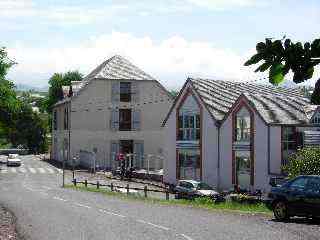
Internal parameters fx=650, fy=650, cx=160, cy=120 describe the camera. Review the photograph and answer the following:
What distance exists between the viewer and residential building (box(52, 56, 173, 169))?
69.4 m

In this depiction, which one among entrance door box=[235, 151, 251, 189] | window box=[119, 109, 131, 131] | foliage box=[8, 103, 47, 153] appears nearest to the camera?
entrance door box=[235, 151, 251, 189]

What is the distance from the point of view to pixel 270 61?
3143 millimetres

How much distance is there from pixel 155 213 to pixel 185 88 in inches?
1033

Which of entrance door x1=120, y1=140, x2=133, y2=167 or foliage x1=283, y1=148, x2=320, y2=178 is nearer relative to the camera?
foliage x1=283, y1=148, x2=320, y2=178

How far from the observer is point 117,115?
7031 cm

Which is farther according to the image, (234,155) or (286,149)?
(234,155)

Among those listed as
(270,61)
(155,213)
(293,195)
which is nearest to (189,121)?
(155,213)

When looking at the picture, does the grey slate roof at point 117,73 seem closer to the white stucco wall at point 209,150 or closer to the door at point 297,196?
the white stucco wall at point 209,150

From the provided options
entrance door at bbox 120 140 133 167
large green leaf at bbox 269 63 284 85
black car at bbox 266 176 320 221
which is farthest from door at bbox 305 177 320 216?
entrance door at bbox 120 140 133 167

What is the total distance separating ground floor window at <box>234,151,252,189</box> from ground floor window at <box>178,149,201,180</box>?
15.5 feet

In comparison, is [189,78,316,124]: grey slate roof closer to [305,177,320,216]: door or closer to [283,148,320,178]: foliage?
[283,148,320,178]: foliage

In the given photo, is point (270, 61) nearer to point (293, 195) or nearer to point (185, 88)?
point (293, 195)

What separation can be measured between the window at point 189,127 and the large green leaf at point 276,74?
4669 cm

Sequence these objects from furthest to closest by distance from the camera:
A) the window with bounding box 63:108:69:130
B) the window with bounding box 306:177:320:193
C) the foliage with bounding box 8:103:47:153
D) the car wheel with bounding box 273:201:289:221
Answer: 1. the foliage with bounding box 8:103:47:153
2. the window with bounding box 63:108:69:130
3. the car wheel with bounding box 273:201:289:221
4. the window with bounding box 306:177:320:193
